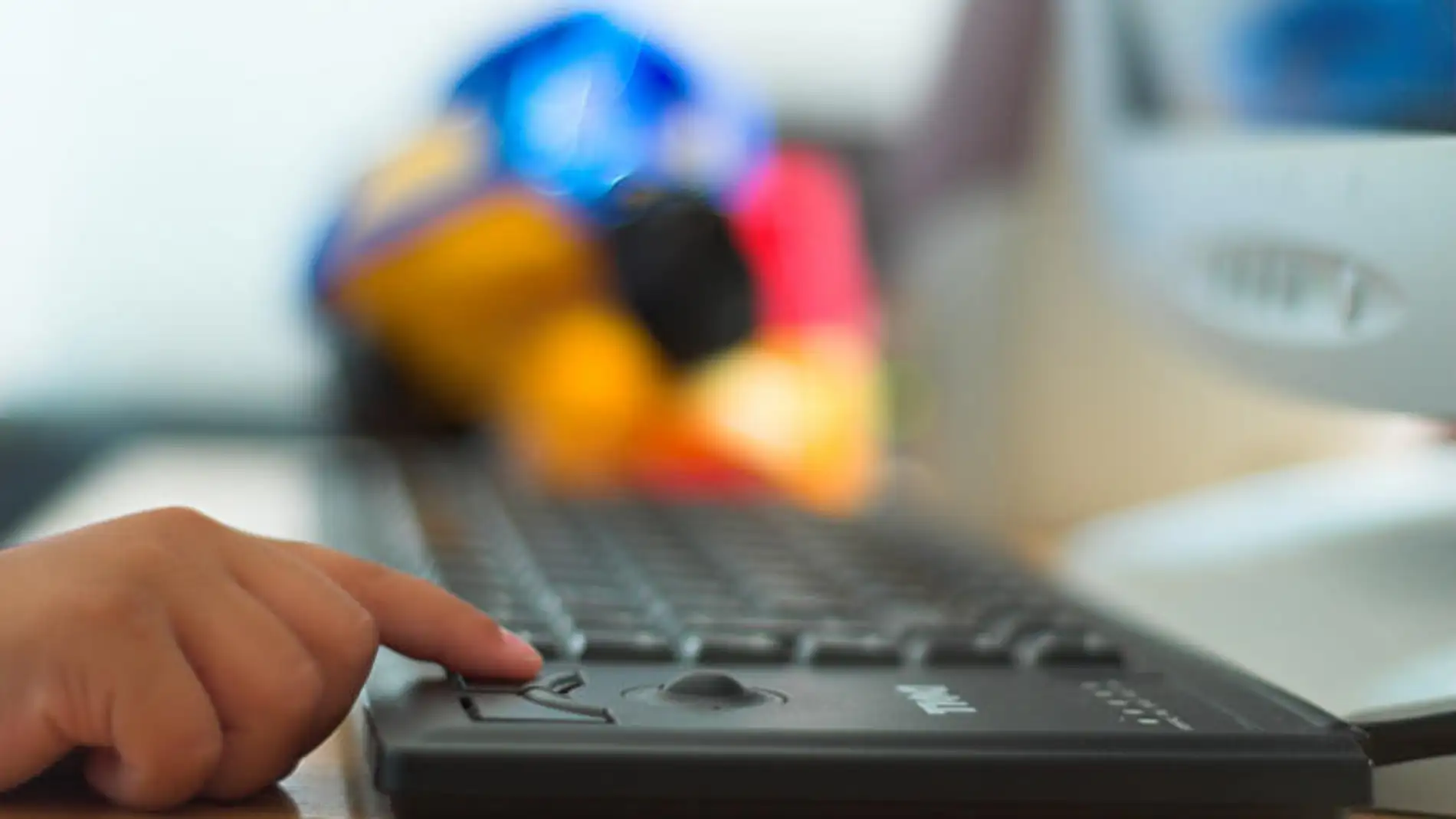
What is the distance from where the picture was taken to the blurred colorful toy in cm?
90

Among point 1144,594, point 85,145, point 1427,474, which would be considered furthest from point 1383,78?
point 85,145

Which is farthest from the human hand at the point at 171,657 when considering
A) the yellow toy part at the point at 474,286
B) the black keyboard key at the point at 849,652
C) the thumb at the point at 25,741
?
the yellow toy part at the point at 474,286

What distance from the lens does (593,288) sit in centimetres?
93

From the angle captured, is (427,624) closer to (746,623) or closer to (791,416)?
(746,623)

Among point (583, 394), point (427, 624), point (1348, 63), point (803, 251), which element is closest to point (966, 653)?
point (427, 624)

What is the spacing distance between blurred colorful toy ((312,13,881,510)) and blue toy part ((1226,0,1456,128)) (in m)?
0.34

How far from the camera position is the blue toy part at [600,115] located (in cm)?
95

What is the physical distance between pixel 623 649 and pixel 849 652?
53mm

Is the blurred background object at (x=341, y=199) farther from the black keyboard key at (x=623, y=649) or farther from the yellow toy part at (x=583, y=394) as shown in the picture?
the black keyboard key at (x=623, y=649)

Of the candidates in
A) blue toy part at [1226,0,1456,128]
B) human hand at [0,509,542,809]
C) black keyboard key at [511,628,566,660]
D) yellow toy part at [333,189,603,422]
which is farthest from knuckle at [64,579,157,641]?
yellow toy part at [333,189,603,422]

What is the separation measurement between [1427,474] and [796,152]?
526mm

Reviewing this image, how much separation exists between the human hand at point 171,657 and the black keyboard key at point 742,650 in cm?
9

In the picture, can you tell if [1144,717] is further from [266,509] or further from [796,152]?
[796,152]

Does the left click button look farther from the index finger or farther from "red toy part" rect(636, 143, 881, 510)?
"red toy part" rect(636, 143, 881, 510)
